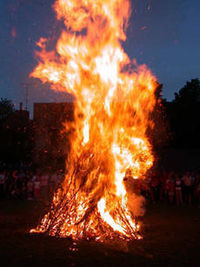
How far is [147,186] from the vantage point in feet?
51.8

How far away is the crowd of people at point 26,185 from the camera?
16094mm

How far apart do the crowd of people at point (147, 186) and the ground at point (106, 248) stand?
5.37 meters

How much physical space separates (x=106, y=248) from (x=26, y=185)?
10482mm

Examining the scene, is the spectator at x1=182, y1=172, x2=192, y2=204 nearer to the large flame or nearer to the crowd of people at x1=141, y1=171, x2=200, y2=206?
the crowd of people at x1=141, y1=171, x2=200, y2=206

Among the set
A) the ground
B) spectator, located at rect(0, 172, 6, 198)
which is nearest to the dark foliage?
spectator, located at rect(0, 172, 6, 198)

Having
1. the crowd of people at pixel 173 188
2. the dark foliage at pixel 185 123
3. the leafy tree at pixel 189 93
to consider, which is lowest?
the crowd of people at pixel 173 188

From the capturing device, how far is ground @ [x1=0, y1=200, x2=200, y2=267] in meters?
5.98

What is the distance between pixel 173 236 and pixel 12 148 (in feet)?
71.0

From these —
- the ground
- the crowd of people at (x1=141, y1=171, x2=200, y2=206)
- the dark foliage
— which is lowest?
the ground

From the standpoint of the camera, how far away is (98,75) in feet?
28.2

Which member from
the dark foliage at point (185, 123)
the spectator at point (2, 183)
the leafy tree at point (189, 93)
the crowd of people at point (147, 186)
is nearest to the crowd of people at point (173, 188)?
the crowd of people at point (147, 186)

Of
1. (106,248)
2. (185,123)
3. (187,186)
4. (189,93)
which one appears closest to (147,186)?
(187,186)

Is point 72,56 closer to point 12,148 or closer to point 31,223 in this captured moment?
point 31,223

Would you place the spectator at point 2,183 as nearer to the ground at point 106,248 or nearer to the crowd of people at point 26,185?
the crowd of people at point 26,185
